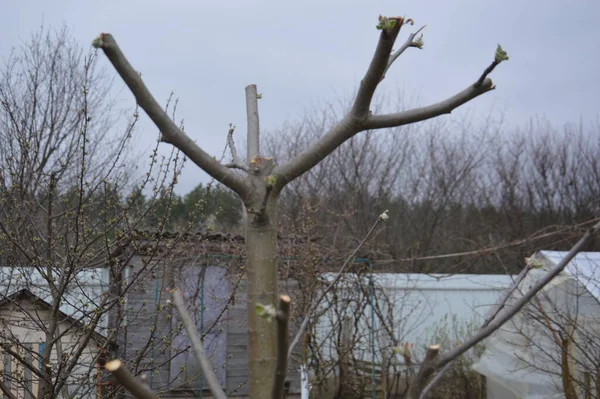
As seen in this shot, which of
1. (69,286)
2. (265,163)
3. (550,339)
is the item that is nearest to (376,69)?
(265,163)

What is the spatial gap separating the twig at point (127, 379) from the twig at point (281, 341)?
25cm

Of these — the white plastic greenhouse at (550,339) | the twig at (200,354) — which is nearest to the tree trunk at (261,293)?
the twig at (200,354)

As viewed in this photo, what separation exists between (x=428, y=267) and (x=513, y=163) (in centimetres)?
513

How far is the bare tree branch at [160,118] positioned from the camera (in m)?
1.31

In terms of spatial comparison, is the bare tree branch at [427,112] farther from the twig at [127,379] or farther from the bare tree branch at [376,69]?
the twig at [127,379]

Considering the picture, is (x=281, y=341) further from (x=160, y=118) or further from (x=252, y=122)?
(x=252, y=122)

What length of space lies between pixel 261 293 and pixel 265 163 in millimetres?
341

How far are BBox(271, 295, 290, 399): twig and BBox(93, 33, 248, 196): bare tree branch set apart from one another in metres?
0.52

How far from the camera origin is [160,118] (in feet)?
4.71

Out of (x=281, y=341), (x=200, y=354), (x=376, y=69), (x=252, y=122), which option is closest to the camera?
(x=281, y=341)

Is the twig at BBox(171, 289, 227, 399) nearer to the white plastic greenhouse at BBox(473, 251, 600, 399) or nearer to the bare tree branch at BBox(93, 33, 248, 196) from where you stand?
the bare tree branch at BBox(93, 33, 248, 196)

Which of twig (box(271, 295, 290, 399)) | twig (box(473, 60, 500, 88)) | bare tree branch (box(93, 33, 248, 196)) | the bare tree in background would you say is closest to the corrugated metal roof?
the bare tree in background

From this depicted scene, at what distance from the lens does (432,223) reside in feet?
53.3

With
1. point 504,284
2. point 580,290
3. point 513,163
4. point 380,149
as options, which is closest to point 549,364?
point 580,290
